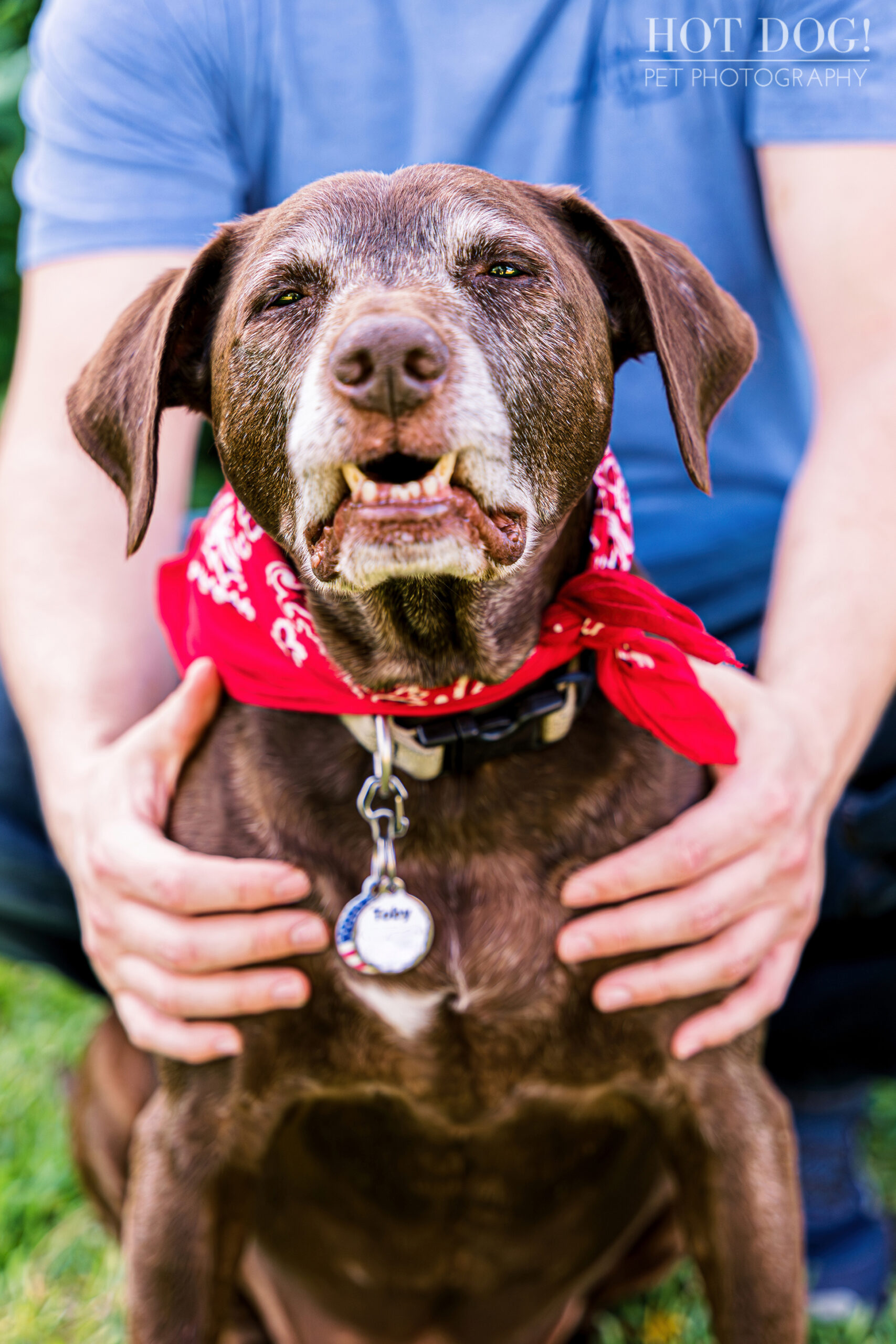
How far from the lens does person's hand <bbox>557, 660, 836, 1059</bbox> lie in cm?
179

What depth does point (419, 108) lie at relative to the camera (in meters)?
2.39

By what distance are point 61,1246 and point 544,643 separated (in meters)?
1.66

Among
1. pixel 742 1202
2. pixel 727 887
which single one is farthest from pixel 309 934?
pixel 742 1202

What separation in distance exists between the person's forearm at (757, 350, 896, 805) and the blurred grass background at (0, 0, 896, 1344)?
1076 millimetres

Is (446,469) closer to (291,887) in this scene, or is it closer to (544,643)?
(544,643)

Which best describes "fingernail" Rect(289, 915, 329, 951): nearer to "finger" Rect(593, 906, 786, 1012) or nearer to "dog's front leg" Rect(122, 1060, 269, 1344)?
"dog's front leg" Rect(122, 1060, 269, 1344)

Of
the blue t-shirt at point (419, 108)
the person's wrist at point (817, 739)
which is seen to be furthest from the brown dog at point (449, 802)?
the blue t-shirt at point (419, 108)

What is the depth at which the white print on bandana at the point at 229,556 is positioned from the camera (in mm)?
1865

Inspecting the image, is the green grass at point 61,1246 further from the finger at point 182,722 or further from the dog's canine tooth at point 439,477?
the dog's canine tooth at point 439,477

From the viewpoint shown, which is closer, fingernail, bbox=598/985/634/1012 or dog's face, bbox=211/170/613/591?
dog's face, bbox=211/170/613/591

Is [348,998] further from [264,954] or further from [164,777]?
[164,777]

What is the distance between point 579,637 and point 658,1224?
1238 mm

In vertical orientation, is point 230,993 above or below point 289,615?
below

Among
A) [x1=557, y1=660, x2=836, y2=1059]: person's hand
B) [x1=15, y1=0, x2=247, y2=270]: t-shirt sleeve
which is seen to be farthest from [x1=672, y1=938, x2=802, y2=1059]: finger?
[x1=15, y1=0, x2=247, y2=270]: t-shirt sleeve
